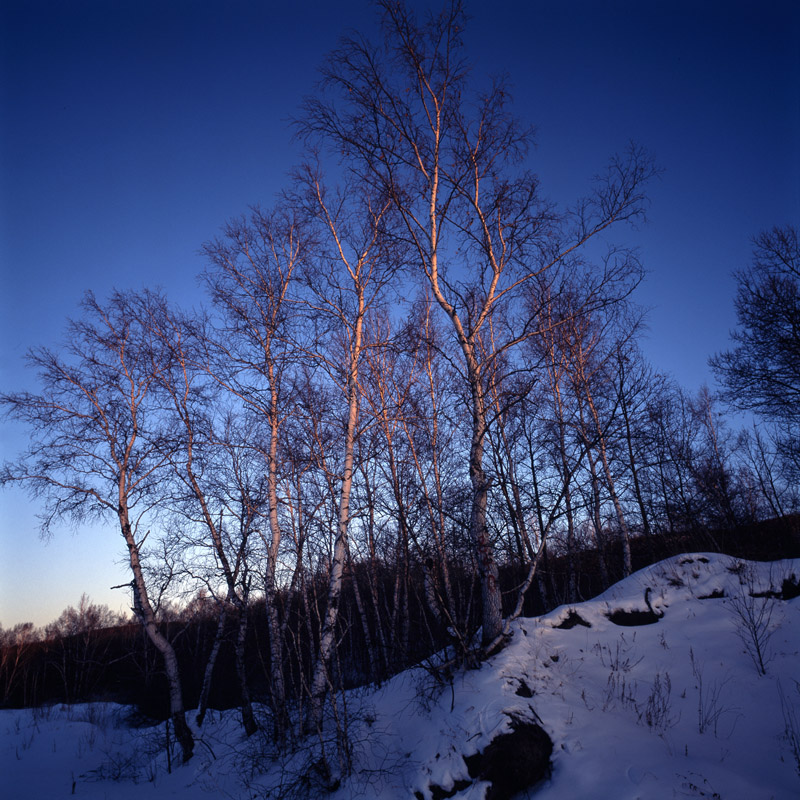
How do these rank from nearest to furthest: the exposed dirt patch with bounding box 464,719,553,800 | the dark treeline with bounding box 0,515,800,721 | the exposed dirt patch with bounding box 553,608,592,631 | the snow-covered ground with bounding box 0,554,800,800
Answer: the snow-covered ground with bounding box 0,554,800,800, the exposed dirt patch with bounding box 464,719,553,800, the exposed dirt patch with bounding box 553,608,592,631, the dark treeline with bounding box 0,515,800,721

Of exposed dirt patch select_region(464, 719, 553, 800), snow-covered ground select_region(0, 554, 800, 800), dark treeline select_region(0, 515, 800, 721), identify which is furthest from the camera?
dark treeline select_region(0, 515, 800, 721)

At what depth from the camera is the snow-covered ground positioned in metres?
4.23

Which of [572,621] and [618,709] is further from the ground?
[572,621]

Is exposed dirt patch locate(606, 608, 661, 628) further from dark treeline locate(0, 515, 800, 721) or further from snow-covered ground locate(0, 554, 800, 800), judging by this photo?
dark treeline locate(0, 515, 800, 721)

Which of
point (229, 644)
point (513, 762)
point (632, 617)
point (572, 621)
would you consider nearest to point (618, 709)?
point (513, 762)

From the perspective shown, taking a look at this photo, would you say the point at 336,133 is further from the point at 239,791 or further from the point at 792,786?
the point at 239,791

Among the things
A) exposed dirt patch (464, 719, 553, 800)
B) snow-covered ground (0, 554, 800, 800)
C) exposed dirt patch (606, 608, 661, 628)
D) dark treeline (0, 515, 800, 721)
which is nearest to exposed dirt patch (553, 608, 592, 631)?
snow-covered ground (0, 554, 800, 800)

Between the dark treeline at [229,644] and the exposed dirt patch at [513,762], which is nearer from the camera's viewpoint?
the exposed dirt patch at [513,762]

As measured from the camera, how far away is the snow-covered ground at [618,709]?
167 inches

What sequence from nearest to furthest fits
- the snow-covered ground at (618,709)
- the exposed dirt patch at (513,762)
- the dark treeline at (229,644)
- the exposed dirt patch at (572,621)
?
the snow-covered ground at (618,709) → the exposed dirt patch at (513,762) → the exposed dirt patch at (572,621) → the dark treeline at (229,644)

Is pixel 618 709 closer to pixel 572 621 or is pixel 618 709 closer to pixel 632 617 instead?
pixel 572 621

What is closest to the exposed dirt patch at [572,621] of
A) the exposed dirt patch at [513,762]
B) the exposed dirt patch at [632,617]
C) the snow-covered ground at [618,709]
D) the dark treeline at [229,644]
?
the snow-covered ground at [618,709]

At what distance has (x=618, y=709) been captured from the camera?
5.21 metres

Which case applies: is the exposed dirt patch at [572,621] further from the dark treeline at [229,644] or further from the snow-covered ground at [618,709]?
the dark treeline at [229,644]
